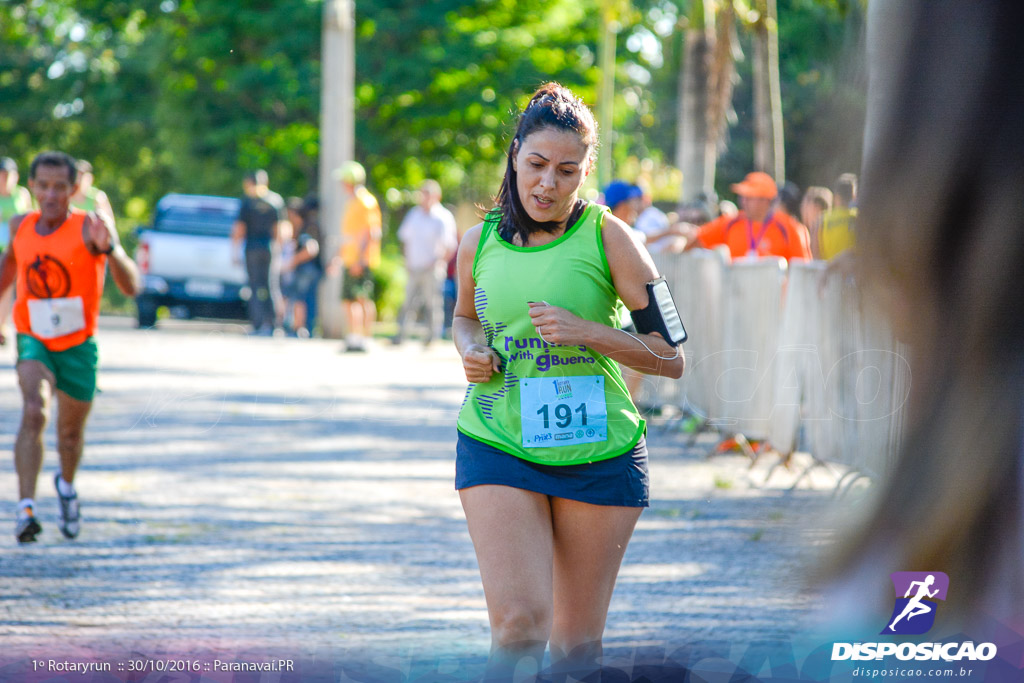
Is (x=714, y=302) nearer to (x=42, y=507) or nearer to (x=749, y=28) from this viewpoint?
(x=42, y=507)

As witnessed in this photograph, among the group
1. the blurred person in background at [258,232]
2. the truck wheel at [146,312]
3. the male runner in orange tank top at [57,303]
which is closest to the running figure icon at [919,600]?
the male runner in orange tank top at [57,303]

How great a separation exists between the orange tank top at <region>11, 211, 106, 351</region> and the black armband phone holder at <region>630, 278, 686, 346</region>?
3946 mm

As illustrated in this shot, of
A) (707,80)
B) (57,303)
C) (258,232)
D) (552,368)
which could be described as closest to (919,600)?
(552,368)

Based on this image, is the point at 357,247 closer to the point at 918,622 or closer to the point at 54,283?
the point at 54,283

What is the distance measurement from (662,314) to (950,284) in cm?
72

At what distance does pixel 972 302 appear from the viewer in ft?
10.4

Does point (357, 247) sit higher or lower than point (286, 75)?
lower

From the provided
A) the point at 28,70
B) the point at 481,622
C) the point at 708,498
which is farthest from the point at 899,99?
the point at 28,70

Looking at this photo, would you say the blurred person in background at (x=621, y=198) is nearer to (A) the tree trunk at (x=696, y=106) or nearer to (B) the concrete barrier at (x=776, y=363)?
(B) the concrete barrier at (x=776, y=363)

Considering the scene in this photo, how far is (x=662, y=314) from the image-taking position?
347 cm

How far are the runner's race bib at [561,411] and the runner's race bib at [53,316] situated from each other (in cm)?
379

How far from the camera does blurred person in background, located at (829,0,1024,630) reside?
300cm

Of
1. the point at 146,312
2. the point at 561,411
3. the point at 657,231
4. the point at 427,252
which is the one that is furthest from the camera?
the point at 146,312

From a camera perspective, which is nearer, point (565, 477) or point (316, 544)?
point (565, 477)
